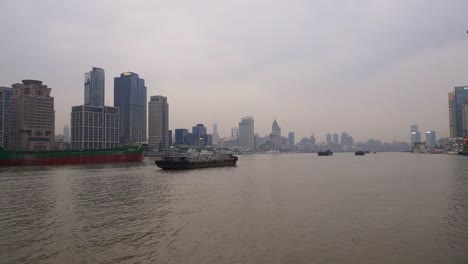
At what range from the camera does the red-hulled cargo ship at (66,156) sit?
298ft

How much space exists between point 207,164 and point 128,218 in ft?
234

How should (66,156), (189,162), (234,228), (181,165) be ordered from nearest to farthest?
1. (234,228)
2. (181,165)
3. (189,162)
4. (66,156)

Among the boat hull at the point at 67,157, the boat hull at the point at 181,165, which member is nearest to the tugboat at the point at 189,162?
the boat hull at the point at 181,165

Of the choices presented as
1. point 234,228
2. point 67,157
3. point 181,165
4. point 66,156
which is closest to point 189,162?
point 181,165

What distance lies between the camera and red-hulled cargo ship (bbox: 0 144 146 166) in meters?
90.8

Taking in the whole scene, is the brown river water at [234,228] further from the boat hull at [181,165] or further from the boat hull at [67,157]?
the boat hull at [67,157]

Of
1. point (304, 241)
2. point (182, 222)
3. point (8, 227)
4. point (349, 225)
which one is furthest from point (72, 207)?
point (349, 225)

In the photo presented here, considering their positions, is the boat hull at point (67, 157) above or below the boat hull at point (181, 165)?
above

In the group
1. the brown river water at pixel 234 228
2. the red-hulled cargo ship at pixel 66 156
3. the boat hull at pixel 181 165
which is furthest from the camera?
the red-hulled cargo ship at pixel 66 156

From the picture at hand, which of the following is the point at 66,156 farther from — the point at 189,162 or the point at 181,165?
the point at 189,162

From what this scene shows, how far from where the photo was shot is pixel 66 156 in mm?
103750

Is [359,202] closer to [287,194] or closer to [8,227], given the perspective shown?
[287,194]

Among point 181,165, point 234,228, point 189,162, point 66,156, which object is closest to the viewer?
point 234,228

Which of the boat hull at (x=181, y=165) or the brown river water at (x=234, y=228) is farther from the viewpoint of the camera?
the boat hull at (x=181, y=165)
